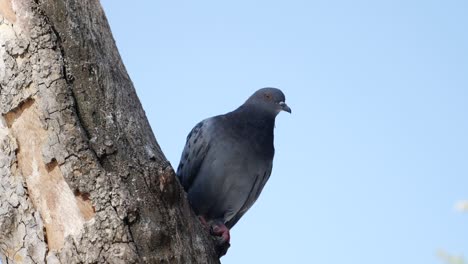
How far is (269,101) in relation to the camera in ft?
28.2

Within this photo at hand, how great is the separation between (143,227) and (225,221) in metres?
4.17

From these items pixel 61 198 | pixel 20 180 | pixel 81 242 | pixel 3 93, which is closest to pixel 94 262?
pixel 81 242

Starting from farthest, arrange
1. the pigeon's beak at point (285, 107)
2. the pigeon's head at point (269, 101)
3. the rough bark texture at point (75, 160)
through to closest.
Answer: the pigeon's beak at point (285, 107), the pigeon's head at point (269, 101), the rough bark texture at point (75, 160)

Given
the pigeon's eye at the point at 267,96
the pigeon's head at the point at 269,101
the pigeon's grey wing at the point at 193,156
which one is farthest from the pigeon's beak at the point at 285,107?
the pigeon's grey wing at the point at 193,156

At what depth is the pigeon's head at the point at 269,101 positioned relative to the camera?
8.46 meters

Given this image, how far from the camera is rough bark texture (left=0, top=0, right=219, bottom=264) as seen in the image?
3.71 meters

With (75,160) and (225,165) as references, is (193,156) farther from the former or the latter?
(75,160)

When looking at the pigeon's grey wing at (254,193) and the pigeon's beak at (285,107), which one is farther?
the pigeon's beak at (285,107)

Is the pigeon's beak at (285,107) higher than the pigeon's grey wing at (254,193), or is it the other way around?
the pigeon's beak at (285,107)

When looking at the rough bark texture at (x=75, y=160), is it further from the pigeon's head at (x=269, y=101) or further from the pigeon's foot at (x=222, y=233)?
the pigeon's head at (x=269, y=101)

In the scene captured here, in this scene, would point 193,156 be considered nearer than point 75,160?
No

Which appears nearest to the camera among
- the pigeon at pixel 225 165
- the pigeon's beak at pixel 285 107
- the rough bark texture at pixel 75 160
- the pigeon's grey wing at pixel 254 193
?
the rough bark texture at pixel 75 160

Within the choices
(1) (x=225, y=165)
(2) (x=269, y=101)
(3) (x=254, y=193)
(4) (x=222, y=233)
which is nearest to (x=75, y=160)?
(4) (x=222, y=233)

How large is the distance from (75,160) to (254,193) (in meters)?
4.42
